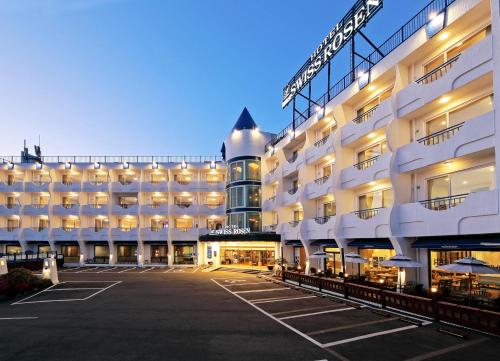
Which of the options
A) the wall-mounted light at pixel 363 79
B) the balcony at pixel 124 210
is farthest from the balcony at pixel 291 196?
the balcony at pixel 124 210

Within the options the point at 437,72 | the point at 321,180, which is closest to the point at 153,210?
the point at 321,180

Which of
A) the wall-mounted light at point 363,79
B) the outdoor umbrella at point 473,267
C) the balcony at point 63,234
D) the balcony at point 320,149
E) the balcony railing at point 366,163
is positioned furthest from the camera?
the balcony at point 63,234

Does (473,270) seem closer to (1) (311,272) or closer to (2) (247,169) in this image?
(1) (311,272)

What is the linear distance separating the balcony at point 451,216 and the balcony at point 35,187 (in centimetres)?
5517

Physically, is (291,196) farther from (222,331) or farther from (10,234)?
(10,234)

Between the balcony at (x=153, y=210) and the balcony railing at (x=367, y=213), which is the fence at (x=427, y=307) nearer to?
the balcony railing at (x=367, y=213)

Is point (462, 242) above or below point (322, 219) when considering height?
below

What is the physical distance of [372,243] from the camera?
94.1 feet

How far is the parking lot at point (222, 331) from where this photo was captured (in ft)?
45.5

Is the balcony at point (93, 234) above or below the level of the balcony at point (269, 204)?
below

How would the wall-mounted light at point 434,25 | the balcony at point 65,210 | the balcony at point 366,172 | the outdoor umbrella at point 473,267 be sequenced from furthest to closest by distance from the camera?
the balcony at point 65,210
the balcony at point 366,172
the wall-mounted light at point 434,25
the outdoor umbrella at point 473,267

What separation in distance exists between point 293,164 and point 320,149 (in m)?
6.85

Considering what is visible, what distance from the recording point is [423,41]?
23.4 metres

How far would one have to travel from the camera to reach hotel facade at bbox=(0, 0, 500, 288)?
2084cm
